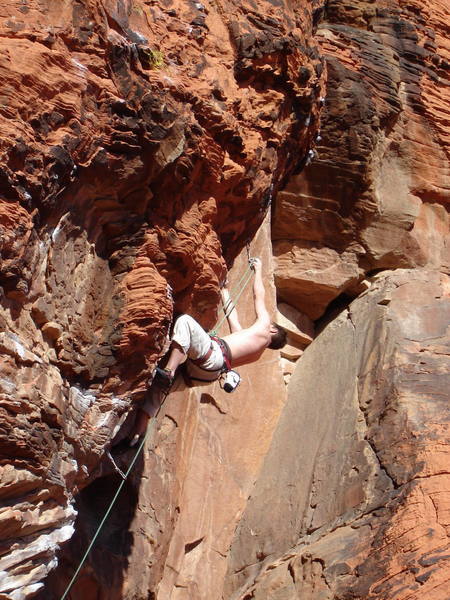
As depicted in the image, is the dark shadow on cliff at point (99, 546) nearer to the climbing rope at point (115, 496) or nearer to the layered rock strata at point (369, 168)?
the climbing rope at point (115, 496)

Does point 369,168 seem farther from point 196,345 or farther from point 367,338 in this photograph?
point 196,345

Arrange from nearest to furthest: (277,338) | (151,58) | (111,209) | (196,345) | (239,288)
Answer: (111,209)
(151,58)
(196,345)
(277,338)
(239,288)

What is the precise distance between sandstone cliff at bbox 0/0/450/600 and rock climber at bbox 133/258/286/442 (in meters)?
0.27

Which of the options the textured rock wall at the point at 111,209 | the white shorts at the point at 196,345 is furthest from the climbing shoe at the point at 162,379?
the textured rock wall at the point at 111,209

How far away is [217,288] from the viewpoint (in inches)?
275

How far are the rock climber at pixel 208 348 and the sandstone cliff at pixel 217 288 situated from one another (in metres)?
0.27

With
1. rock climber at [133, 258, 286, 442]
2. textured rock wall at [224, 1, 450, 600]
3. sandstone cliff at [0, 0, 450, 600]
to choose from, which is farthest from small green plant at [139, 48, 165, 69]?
textured rock wall at [224, 1, 450, 600]

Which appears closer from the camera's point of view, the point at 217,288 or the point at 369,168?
the point at 217,288

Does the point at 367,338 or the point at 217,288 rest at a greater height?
the point at 217,288

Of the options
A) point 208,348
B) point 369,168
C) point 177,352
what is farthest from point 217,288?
point 369,168

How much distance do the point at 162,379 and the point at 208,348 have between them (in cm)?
45

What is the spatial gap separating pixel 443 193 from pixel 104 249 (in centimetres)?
522

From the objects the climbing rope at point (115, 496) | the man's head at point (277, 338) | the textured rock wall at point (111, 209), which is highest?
the textured rock wall at point (111, 209)

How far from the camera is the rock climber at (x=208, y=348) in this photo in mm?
6723
